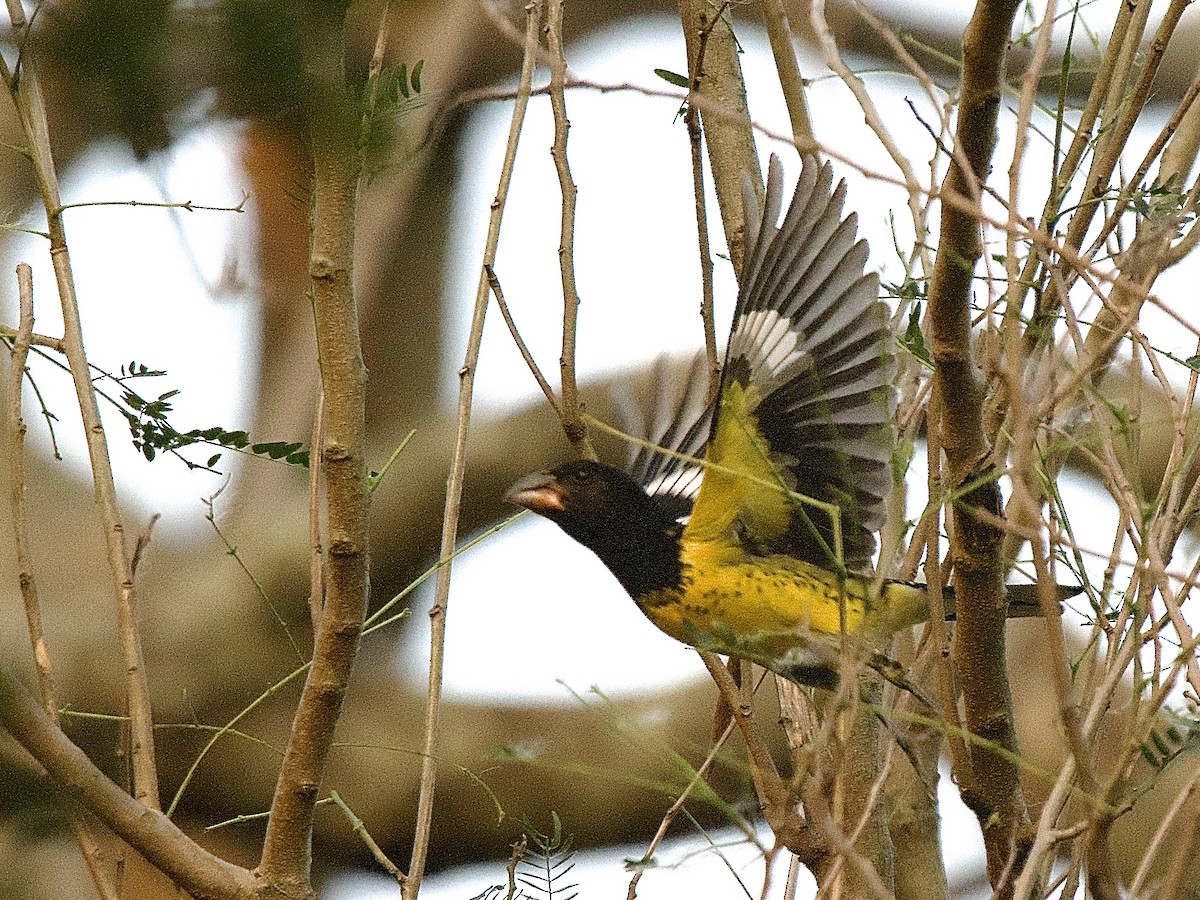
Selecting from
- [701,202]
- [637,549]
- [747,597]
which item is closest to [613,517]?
[637,549]

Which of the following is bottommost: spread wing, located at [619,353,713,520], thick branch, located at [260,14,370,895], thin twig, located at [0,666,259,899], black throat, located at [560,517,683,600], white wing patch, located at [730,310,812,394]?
thin twig, located at [0,666,259,899]

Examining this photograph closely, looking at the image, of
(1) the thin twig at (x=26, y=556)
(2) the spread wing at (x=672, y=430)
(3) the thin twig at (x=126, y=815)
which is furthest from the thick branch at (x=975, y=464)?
(2) the spread wing at (x=672, y=430)

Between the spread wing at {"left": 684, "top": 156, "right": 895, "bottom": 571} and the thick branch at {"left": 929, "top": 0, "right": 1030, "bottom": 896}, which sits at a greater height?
the spread wing at {"left": 684, "top": 156, "right": 895, "bottom": 571}

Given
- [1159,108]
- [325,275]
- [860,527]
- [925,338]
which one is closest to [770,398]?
[860,527]

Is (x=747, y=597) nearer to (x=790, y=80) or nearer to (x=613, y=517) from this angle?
(x=613, y=517)

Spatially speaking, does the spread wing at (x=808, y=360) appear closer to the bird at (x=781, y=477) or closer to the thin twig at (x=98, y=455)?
the bird at (x=781, y=477)

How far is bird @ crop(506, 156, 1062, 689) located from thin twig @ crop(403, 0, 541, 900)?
477 millimetres

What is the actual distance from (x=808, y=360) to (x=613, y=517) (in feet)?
1.58

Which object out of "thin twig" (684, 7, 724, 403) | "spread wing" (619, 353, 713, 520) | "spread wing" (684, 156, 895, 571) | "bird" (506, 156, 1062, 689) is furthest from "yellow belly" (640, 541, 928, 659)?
"thin twig" (684, 7, 724, 403)

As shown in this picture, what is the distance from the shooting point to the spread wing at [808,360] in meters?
2.33

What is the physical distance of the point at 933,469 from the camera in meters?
1.77

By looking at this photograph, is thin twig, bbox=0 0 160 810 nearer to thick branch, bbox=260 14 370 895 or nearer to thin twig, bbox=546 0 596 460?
thick branch, bbox=260 14 370 895

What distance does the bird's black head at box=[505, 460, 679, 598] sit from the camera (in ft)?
8.53

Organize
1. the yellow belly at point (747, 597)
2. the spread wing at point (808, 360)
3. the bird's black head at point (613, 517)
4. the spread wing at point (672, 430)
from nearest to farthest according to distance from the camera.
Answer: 1. the spread wing at point (808, 360)
2. the yellow belly at point (747, 597)
3. the bird's black head at point (613, 517)
4. the spread wing at point (672, 430)
